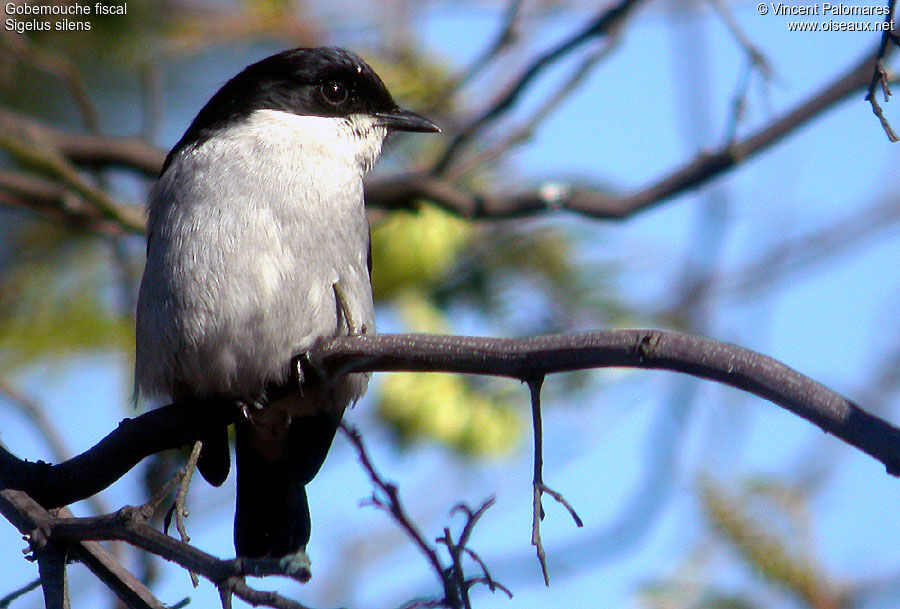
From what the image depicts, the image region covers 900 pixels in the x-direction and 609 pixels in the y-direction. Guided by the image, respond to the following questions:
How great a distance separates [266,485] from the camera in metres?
3.89

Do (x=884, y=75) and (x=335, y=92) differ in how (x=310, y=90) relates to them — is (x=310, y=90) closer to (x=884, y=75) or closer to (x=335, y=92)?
(x=335, y=92)

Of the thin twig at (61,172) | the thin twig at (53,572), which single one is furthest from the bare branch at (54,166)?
the thin twig at (53,572)

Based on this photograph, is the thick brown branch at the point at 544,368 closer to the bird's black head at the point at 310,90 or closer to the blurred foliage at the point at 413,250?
the bird's black head at the point at 310,90

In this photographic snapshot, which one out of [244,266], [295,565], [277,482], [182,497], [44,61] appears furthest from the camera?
[44,61]

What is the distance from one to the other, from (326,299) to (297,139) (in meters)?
0.65

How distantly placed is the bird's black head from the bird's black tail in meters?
1.09

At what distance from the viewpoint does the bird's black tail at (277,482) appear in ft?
12.2

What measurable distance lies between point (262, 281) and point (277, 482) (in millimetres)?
839

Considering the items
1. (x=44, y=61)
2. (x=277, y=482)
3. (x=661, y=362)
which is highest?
(x=44, y=61)

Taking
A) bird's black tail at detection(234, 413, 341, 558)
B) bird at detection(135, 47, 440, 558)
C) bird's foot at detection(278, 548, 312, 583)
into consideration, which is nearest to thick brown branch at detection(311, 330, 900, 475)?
bird's foot at detection(278, 548, 312, 583)

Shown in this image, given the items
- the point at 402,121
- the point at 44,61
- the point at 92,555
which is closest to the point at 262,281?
the point at 402,121

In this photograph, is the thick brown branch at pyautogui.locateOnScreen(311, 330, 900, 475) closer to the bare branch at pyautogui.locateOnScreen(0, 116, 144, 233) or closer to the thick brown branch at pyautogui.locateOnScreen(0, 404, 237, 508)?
the thick brown branch at pyautogui.locateOnScreen(0, 404, 237, 508)

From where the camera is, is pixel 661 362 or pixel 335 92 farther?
pixel 335 92

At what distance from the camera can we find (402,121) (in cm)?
422
